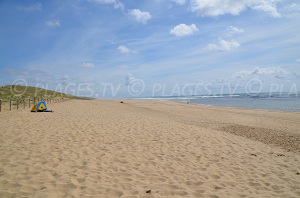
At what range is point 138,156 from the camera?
6.10 m

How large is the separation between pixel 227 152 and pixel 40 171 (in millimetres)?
5800

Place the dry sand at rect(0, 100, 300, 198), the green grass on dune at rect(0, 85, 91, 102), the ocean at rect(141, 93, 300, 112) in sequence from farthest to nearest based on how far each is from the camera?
the green grass on dune at rect(0, 85, 91, 102) < the ocean at rect(141, 93, 300, 112) < the dry sand at rect(0, 100, 300, 198)

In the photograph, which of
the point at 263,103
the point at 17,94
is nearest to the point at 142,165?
the point at 263,103

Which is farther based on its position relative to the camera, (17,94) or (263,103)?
(17,94)

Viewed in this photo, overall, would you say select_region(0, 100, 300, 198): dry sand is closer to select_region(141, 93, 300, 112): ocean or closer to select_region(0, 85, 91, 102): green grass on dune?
select_region(141, 93, 300, 112): ocean

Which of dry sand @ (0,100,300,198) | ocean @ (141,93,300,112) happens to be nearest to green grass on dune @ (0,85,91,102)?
dry sand @ (0,100,300,198)

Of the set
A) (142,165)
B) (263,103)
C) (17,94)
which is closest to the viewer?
(142,165)

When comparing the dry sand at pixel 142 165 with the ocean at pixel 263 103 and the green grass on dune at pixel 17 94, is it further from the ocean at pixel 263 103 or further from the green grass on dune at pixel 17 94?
the green grass on dune at pixel 17 94

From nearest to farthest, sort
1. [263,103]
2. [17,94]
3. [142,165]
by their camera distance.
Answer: [142,165] → [263,103] → [17,94]

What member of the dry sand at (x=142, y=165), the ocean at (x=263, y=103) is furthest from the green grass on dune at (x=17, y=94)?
the ocean at (x=263, y=103)

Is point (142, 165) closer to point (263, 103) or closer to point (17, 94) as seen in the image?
point (263, 103)

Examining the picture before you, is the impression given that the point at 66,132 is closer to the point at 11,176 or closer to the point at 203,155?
the point at 11,176

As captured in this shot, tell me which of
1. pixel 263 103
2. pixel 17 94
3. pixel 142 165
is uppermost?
pixel 263 103

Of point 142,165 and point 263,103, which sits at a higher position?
point 263,103
